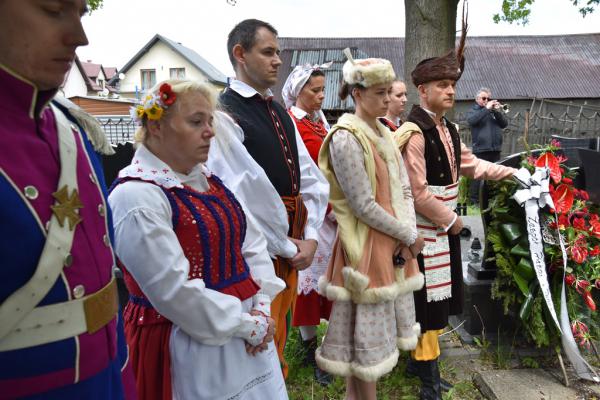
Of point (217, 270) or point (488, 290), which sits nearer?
point (217, 270)

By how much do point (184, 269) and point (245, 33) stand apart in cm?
147

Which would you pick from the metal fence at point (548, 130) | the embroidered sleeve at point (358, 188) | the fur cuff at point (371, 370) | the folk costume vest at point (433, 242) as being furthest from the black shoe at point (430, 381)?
the metal fence at point (548, 130)

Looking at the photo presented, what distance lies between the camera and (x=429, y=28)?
526cm

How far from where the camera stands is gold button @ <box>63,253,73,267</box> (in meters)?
1.04

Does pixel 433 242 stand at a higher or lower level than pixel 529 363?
higher

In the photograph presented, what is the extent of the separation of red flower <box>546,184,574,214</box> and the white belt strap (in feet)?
10.1

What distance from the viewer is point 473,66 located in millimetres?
31688

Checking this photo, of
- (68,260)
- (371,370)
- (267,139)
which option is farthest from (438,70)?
(68,260)

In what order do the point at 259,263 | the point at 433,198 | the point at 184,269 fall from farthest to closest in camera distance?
1. the point at 433,198
2. the point at 259,263
3. the point at 184,269

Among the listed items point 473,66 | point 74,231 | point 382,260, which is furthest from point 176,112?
point 473,66

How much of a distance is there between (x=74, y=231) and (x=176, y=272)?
44 cm

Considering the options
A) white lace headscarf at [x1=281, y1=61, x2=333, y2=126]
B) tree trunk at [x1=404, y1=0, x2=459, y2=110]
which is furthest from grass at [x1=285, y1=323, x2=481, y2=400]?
tree trunk at [x1=404, y1=0, x2=459, y2=110]

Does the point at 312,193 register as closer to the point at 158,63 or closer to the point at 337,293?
the point at 337,293

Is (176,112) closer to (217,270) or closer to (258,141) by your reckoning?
(217,270)
